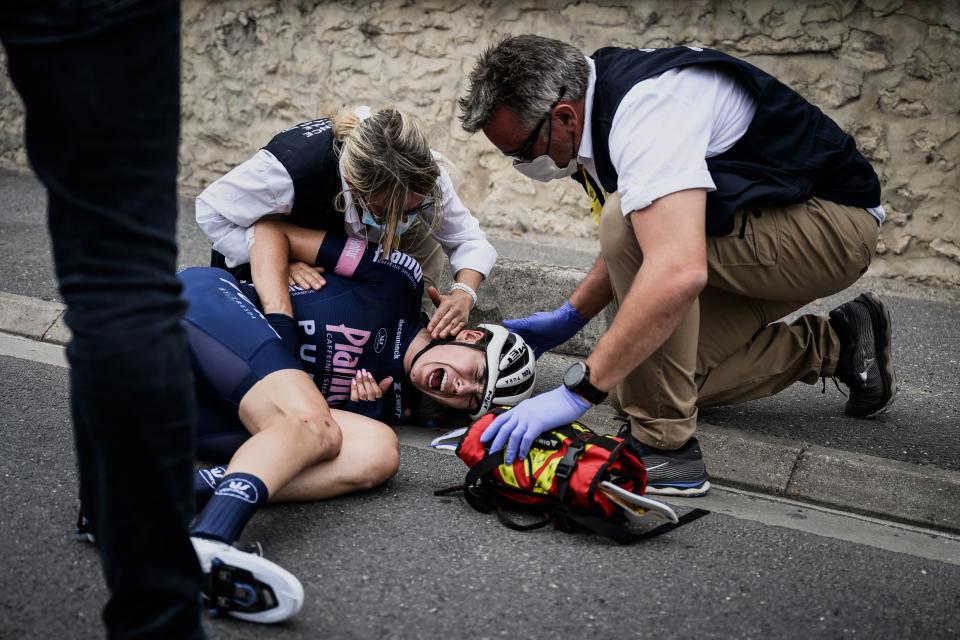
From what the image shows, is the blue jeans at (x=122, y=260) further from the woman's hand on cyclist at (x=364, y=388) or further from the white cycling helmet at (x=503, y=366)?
the white cycling helmet at (x=503, y=366)

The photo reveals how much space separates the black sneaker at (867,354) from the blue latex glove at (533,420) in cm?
140

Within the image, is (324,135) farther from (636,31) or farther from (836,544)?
(636,31)

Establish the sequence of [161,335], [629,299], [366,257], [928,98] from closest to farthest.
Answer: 1. [161,335]
2. [629,299]
3. [366,257]
4. [928,98]

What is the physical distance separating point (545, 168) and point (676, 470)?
1.11 metres

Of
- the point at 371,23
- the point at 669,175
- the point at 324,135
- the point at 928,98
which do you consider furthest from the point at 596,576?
the point at 371,23

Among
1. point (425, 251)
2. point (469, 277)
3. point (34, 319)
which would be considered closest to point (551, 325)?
point (469, 277)

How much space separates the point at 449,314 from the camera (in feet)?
11.4

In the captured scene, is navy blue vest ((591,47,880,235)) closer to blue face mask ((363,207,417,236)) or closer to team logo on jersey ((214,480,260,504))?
blue face mask ((363,207,417,236))

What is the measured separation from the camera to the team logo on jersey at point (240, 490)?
2.24m

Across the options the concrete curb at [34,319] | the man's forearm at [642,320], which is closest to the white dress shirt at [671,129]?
the man's forearm at [642,320]

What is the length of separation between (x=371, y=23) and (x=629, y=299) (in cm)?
575

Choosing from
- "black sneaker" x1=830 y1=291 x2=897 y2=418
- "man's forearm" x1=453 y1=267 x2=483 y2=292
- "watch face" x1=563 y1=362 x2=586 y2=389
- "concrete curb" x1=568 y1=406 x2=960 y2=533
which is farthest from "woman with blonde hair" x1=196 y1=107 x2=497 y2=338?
"black sneaker" x1=830 y1=291 x2=897 y2=418

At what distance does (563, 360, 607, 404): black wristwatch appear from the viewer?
8.69 ft

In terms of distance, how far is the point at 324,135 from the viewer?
3393 mm
